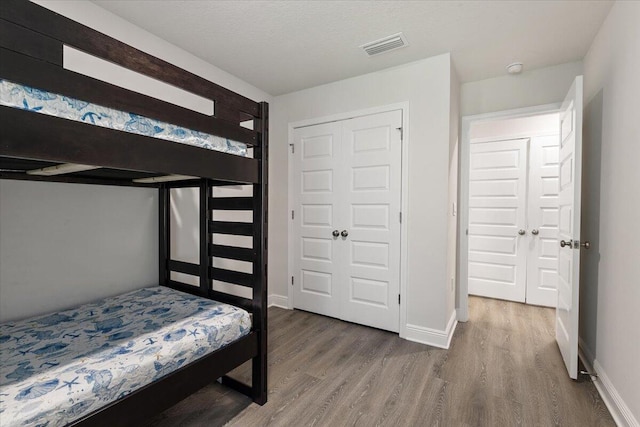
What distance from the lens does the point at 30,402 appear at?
91cm

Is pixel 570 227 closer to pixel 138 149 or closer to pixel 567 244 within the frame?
pixel 567 244

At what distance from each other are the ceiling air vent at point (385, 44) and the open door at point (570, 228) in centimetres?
122

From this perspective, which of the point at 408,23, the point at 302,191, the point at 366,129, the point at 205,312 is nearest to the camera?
the point at 205,312

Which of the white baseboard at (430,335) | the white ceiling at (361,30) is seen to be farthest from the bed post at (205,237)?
the white baseboard at (430,335)

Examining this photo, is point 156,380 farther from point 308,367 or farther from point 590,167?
point 590,167

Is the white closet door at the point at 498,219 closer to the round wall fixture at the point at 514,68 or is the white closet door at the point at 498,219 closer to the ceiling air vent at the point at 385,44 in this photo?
the round wall fixture at the point at 514,68

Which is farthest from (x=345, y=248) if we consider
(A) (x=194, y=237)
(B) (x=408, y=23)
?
(B) (x=408, y=23)

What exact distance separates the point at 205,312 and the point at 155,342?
356mm

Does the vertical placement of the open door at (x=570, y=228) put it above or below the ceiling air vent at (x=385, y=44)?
below

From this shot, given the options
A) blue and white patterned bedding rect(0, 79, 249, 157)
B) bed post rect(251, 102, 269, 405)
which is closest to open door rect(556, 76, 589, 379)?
bed post rect(251, 102, 269, 405)

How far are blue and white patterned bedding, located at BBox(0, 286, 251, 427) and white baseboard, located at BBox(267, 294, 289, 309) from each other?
5.18 feet

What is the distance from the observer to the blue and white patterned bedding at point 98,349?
957mm

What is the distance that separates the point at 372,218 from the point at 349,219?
0.79 feet

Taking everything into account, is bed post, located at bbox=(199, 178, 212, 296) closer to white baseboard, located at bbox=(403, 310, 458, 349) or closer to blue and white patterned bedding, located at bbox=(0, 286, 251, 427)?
blue and white patterned bedding, located at bbox=(0, 286, 251, 427)
